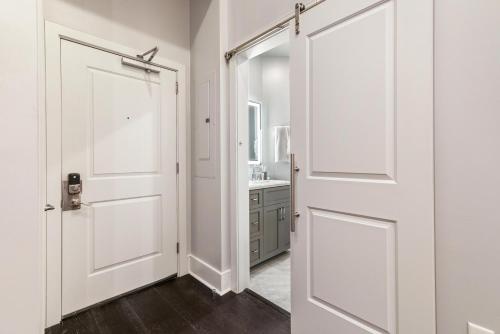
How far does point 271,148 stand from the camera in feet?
12.0

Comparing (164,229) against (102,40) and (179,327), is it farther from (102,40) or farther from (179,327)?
(102,40)

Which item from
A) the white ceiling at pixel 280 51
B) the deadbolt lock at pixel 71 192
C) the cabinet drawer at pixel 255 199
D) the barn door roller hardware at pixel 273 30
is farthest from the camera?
the white ceiling at pixel 280 51

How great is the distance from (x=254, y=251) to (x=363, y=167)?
5.68ft

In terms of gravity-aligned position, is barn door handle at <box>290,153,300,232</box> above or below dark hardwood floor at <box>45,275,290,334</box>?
above

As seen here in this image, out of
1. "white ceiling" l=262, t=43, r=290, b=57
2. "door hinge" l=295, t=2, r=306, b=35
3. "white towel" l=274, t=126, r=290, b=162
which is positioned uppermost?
"white ceiling" l=262, t=43, r=290, b=57

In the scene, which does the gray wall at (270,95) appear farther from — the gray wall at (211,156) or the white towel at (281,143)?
the gray wall at (211,156)

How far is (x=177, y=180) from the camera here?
2432 millimetres

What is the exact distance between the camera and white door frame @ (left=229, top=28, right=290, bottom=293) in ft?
6.94

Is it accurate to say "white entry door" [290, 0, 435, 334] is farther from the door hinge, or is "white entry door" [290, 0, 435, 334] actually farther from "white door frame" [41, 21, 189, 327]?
"white door frame" [41, 21, 189, 327]

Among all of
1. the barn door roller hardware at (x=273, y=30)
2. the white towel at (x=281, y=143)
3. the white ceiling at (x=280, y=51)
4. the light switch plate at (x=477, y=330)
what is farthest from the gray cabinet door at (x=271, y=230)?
the white ceiling at (x=280, y=51)

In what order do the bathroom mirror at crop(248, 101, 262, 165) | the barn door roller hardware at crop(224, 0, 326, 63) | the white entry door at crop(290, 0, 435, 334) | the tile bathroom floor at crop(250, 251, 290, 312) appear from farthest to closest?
the bathroom mirror at crop(248, 101, 262, 165) → the tile bathroom floor at crop(250, 251, 290, 312) → the barn door roller hardware at crop(224, 0, 326, 63) → the white entry door at crop(290, 0, 435, 334)

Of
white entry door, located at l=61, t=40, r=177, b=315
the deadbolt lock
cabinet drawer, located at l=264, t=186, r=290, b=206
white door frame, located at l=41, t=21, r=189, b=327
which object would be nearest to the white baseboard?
white entry door, located at l=61, t=40, r=177, b=315

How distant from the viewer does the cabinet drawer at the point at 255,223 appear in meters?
2.56

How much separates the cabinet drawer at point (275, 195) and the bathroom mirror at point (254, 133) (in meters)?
0.75
